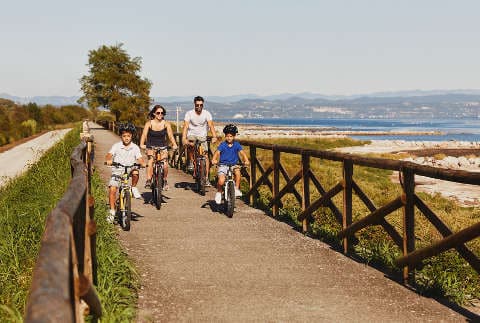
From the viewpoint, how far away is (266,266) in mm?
6941

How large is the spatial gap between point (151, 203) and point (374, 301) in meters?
7.05

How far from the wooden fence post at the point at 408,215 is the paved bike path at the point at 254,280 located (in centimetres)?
18

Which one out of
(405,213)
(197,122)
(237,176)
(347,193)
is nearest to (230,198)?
(237,176)

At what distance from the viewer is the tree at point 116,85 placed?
269 ft

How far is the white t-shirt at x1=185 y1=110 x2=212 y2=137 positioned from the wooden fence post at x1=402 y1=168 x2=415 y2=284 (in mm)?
7046

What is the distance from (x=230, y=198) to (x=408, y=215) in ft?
14.6

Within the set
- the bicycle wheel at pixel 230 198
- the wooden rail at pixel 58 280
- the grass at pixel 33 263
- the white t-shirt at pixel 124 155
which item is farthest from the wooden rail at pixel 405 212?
the wooden rail at pixel 58 280

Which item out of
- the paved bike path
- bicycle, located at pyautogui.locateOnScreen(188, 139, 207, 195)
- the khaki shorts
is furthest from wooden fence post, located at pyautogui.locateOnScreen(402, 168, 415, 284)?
the khaki shorts

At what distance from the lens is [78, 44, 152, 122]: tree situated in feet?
269

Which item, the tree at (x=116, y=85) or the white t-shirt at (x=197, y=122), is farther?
the tree at (x=116, y=85)

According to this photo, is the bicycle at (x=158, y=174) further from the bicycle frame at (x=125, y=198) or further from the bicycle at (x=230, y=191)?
the bicycle frame at (x=125, y=198)

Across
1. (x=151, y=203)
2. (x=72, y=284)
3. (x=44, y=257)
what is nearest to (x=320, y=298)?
(x=72, y=284)

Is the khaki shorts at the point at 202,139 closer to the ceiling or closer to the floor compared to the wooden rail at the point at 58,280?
closer to the floor

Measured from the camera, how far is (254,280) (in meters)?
6.31
